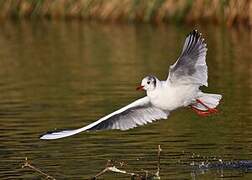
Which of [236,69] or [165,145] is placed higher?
[236,69]

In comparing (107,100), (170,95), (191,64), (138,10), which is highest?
(138,10)

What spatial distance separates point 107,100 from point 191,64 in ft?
17.4

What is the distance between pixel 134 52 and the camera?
23.7 m

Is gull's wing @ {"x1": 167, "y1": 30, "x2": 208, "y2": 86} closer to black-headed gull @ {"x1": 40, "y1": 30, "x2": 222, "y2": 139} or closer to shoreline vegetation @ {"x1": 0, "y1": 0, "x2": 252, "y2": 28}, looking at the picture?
black-headed gull @ {"x1": 40, "y1": 30, "x2": 222, "y2": 139}

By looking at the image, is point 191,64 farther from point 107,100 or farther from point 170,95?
point 107,100

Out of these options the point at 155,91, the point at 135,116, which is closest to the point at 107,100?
the point at 135,116

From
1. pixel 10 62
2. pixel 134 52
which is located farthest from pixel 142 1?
pixel 10 62

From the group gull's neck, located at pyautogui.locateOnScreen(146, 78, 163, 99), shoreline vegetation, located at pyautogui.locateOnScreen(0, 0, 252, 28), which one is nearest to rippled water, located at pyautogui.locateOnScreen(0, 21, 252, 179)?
shoreline vegetation, located at pyautogui.locateOnScreen(0, 0, 252, 28)

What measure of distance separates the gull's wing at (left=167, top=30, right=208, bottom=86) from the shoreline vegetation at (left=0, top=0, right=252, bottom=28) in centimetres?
1345

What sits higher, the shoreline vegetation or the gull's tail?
the shoreline vegetation

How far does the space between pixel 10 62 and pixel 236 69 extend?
16.4 feet

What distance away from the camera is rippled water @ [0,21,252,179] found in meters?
11.9

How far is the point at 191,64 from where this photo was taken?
11375 millimetres

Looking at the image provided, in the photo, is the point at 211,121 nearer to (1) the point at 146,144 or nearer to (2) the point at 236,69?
(1) the point at 146,144
